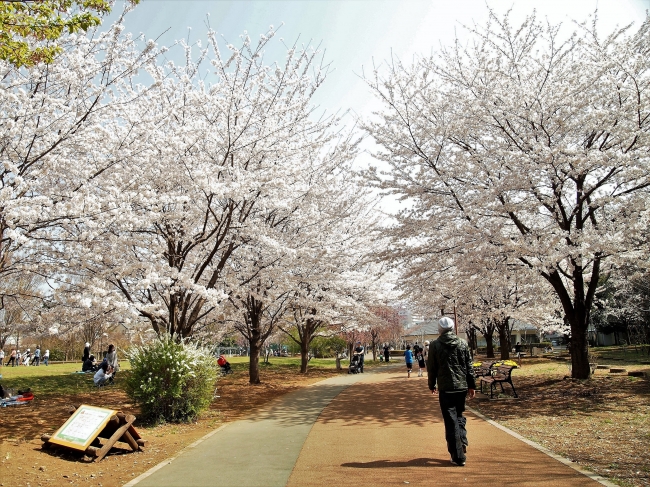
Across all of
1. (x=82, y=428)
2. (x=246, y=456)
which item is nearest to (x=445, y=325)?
(x=246, y=456)

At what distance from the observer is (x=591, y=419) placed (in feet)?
25.9

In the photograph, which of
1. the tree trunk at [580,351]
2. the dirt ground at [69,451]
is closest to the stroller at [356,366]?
the dirt ground at [69,451]

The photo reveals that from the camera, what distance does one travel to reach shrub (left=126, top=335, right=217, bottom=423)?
8398 millimetres

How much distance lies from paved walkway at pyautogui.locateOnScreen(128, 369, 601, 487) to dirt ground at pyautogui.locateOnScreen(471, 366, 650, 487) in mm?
459

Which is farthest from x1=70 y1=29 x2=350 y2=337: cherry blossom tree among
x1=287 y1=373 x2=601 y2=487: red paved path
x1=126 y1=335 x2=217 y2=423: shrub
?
x1=287 y1=373 x2=601 y2=487: red paved path

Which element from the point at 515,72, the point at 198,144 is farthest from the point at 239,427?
the point at 515,72

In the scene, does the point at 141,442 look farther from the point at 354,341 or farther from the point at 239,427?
the point at 354,341

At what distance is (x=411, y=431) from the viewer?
7.46 metres

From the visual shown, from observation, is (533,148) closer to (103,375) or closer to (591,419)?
(591,419)

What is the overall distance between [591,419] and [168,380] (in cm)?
739

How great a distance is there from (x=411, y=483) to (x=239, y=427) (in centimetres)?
433

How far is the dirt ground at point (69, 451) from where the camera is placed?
18.0ft

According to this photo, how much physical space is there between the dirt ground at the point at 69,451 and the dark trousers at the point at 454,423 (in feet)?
12.3

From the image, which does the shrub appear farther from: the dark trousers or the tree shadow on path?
the dark trousers
